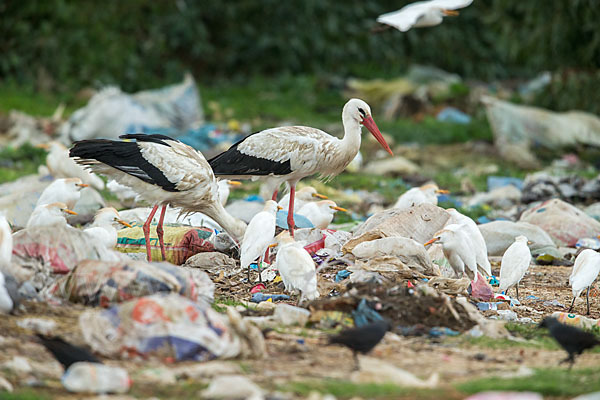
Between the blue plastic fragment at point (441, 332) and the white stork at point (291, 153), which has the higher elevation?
the white stork at point (291, 153)

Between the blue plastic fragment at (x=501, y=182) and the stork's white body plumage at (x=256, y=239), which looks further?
the blue plastic fragment at (x=501, y=182)

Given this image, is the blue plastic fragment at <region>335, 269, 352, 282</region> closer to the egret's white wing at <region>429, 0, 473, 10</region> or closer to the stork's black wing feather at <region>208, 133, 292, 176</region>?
the stork's black wing feather at <region>208, 133, 292, 176</region>

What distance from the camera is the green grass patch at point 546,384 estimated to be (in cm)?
343

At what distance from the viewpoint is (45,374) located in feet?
11.7

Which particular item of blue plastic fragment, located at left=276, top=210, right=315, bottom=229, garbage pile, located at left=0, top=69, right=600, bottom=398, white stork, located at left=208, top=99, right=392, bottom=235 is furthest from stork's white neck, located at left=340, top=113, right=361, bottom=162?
blue plastic fragment, located at left=276, top=210, right=315, bottom=229

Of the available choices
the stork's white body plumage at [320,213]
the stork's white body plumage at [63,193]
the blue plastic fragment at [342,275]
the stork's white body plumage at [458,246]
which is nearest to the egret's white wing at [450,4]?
the stork's white body plumage at [320,213]

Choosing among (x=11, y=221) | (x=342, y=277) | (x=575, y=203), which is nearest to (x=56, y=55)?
(x=11, y=221)

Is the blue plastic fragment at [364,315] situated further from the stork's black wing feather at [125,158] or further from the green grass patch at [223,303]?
the stork's black wing feather at [125,158]

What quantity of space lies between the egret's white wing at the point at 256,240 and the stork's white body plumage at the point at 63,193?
2.20 m

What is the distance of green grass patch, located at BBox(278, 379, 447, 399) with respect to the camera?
131 inches

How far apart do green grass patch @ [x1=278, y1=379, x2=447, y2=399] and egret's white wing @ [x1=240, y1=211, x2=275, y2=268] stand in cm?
210

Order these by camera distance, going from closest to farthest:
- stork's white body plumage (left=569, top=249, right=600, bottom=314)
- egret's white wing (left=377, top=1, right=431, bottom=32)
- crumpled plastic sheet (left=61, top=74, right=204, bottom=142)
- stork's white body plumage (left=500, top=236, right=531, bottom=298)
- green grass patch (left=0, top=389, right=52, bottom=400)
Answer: green grass patch (left=0, top=389, right=52, bottom=400), stork's white body plumage (left=569, top=249, right=600, bottom=314), stork's white body plumage (left=500, top=236, right=531, bottom=298), egret's white wing (left=377, top=1, right=431, bottom=32), crumpled plastic sheet (left=61, top=74, right=204, bottom=142)

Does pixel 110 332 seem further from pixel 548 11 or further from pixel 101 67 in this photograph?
pixel 101 67

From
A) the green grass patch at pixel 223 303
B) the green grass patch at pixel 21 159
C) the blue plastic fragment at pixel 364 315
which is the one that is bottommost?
the green grass patch at pixel 21 159
